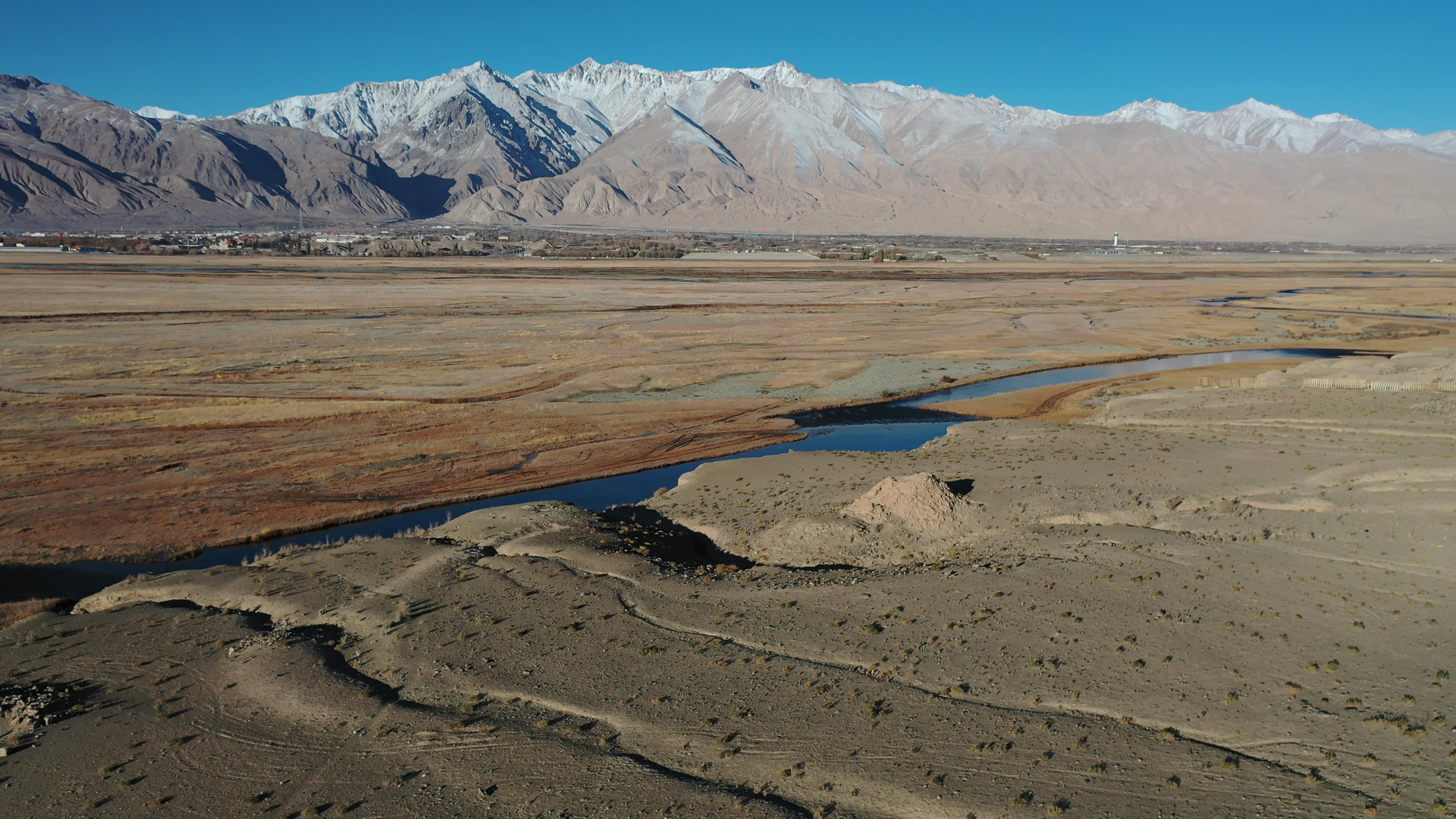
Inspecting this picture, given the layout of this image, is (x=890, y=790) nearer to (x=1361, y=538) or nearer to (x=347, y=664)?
(x=347, y=664)

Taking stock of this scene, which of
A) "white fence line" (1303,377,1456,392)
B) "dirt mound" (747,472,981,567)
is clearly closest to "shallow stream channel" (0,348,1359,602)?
"dirt mound" (747,472,981,567)

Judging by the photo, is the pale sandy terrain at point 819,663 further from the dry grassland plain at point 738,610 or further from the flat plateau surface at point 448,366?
the flat plateau surface at point 448,366

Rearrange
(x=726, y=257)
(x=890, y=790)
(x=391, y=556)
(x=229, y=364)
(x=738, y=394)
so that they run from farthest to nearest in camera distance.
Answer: (x=726, y=257) → (x=229, y=364) → (x=738, y=394) → (x=391, y=556) → (x=890, y=790)

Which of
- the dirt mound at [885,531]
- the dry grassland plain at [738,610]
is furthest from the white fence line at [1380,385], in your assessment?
the dirt mound at [885,531]

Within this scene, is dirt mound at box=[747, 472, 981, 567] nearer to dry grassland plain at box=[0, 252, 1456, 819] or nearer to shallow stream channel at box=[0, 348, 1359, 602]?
dry grassland plain at box=[0, 252, 1456, 819]

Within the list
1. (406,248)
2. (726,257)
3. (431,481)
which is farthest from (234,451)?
(406,248)
